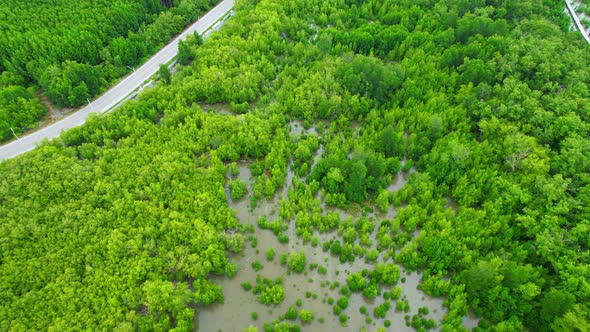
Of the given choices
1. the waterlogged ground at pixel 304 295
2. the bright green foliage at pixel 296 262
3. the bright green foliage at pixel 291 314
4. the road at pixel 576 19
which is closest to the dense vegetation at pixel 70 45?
the waterlogged ground at pixel 304 295

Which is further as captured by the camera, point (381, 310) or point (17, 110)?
point (17, 110)

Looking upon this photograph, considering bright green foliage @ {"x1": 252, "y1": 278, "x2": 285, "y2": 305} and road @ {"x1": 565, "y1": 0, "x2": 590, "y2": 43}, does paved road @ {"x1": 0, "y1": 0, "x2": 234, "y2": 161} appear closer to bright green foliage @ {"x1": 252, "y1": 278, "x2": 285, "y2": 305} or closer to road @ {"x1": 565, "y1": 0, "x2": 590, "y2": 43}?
bright green foliage @ {"x1": 252, "y1": 278, "x2": 285, "y2": 305}

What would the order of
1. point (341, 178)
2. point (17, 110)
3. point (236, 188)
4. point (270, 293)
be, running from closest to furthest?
point (270, 293) < point (341, 178) < point (236, 188) < point (17, 110)

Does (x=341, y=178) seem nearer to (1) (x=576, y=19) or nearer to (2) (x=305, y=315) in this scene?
(2) (x=305, y=315)

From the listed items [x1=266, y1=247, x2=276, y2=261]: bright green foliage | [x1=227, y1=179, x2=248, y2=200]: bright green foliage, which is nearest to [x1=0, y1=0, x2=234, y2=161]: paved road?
[x1=227, y1=179, x2=248, y2=200]: bright green foliage

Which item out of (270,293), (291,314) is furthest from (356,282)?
(270,293)
